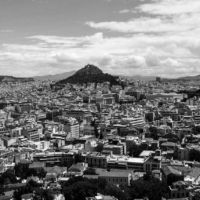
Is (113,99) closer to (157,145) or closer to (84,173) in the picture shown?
(157,145)

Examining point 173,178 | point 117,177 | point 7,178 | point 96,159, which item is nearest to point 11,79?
point 96,159

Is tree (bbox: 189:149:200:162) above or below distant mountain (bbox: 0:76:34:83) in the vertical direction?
below

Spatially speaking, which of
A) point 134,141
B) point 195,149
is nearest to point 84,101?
point 134,141

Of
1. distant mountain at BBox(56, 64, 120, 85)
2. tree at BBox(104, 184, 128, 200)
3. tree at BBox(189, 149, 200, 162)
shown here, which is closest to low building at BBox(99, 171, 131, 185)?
tree at BBox(104, 184, 128, 200)

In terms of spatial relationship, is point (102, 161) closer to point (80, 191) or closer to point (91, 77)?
point (80, 191)

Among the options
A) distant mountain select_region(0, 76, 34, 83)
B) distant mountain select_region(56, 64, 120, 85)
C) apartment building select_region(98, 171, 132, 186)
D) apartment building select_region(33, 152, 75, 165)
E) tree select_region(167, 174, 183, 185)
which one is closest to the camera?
tree select_region(167, 174, 183, 185)

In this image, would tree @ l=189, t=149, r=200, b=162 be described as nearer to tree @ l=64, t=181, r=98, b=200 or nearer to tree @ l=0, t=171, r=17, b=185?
tree @ l=64, t=181, r=98, b=200

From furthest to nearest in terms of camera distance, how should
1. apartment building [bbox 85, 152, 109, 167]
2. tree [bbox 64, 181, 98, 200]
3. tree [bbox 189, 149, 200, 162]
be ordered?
tree [bbox 189, 149, 200, 162], apartment building [bbox 85, 152, 109, 167], tree [bbox 64, 181, 98, 200]

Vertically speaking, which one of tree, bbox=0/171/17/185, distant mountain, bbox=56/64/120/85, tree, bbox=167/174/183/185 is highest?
distant mountain, bbox=56/64/120/85
